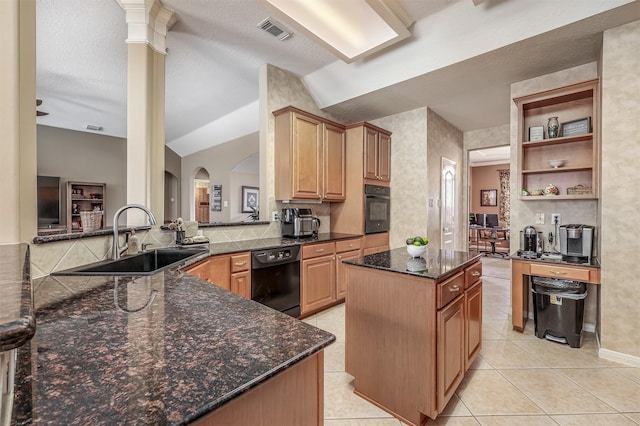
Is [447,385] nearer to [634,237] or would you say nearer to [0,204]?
[634,237]

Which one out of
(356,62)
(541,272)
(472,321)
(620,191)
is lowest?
(472,321)

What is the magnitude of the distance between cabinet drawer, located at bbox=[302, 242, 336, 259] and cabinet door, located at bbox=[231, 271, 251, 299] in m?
0.69

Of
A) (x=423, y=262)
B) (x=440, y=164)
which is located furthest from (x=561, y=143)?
(x=423, y=262)

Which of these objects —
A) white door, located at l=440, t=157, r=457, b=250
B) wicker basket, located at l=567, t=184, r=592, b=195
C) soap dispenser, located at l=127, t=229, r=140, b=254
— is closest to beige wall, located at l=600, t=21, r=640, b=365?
wicker basket, located at l=567, t=184, r=592, b=195

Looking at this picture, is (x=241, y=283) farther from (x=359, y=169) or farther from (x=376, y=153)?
(x=376, y=153)

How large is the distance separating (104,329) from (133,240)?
1.29 metres

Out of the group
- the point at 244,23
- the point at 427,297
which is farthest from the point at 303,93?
the point at 427,297

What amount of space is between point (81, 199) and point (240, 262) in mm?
5737

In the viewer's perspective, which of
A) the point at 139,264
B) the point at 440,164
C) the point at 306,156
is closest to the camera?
the point at 139,264

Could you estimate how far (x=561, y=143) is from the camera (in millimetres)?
2961

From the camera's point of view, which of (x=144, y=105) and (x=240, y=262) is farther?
(x=240, y=262)

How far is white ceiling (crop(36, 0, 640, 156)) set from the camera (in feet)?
8.04

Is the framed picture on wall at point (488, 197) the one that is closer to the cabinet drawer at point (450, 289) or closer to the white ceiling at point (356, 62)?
the white ceiling at point (356, 62)

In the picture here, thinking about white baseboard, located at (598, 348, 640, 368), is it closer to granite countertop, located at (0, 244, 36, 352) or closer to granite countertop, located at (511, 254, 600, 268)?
granite countertop, located at (511, 254, 600, 268)
